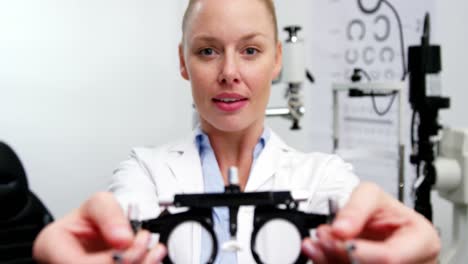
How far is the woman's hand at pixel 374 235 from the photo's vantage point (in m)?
0.54

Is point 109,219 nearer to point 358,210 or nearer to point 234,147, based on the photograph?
point 358,210

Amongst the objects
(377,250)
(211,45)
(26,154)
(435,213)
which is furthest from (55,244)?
(435,213)

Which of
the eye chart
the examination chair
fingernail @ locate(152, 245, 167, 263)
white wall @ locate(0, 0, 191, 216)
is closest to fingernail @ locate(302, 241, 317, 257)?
fingernail @ locate(152, 245, 167, 263)

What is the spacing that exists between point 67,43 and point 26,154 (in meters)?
0.54

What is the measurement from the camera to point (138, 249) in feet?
1.82

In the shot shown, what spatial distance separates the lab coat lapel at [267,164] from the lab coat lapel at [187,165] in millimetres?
106

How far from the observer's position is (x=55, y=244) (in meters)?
0.59

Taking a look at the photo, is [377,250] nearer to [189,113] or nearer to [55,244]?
[55,244]

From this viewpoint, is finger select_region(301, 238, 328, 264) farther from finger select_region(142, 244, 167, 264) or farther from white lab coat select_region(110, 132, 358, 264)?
white lab coat select_region(110, 132, 358, 264)

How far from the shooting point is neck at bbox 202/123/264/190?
1091 mm

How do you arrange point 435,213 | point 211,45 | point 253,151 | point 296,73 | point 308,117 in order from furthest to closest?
point 308,117, point 435,213, point 296,73, point 253,151, point 211,45

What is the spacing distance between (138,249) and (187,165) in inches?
20.1

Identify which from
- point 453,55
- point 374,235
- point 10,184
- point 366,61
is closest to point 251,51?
point 374,235

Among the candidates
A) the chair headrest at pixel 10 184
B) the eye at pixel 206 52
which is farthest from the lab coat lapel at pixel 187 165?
the chair headrest at pixel 10 184
